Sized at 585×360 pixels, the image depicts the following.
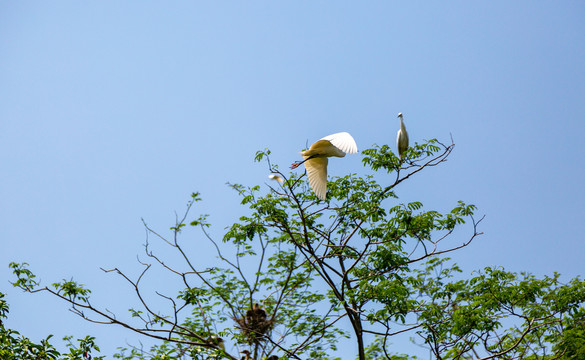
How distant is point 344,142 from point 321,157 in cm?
89

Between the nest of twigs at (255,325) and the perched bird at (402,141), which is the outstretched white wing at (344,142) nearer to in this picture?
the perched bird at (402,141)

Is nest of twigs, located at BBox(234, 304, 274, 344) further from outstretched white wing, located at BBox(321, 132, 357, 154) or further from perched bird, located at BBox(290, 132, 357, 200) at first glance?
outstretched white wing, located at BBox(321, 132, 357, 154)

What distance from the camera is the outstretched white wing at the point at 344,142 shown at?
19.0 ft

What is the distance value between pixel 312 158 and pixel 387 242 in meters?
1.47

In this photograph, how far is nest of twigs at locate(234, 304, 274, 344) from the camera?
6771mm

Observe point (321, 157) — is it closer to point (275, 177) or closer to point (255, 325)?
point (275, 177)

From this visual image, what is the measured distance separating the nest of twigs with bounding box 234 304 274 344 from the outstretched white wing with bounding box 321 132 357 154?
8.12 ft

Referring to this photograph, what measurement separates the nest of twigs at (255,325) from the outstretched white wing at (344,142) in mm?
2474

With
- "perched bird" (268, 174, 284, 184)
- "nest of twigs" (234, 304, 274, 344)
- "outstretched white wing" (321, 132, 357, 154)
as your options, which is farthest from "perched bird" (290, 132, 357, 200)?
"nest of twigs" (234, 304, 274, 344)

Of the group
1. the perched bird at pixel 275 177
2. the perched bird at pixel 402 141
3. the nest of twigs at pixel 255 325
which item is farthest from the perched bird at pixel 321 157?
the nest of twigs at pixel 255 325

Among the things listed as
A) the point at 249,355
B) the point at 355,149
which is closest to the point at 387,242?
the point at 355,149

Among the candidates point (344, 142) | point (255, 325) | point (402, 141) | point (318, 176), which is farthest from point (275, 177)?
point (255, 325)

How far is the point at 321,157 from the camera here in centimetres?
675

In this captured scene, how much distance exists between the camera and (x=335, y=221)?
7410 mm
